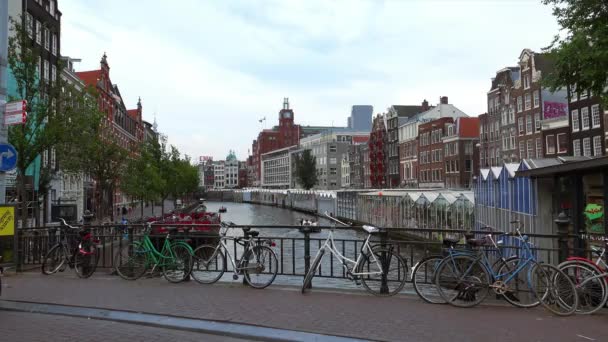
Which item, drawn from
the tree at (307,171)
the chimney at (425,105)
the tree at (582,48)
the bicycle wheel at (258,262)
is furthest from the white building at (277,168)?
the bicycle wheel at (258,262)

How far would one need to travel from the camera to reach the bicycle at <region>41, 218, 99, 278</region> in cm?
1092

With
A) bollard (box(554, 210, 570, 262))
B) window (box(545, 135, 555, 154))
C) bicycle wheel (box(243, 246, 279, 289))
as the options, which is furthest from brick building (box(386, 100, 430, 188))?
bollard (box(554, 210, 570, 262))

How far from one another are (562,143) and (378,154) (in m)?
49.6

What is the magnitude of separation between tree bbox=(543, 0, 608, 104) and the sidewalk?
887 centimetres

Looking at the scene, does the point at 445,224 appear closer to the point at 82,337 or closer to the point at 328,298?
the point at 328,298

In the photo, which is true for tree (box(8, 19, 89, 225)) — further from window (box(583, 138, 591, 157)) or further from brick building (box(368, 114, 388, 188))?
brick building (box(368, 114, 388, 188))

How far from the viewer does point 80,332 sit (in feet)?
22.0

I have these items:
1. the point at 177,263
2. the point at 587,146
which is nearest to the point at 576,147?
the point at 587,146

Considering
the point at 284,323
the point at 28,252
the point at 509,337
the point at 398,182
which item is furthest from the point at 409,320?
the point at 398,182

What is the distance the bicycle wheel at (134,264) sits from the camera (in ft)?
34.2

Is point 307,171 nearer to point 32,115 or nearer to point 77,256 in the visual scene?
point 32,115

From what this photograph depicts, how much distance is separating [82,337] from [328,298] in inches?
150

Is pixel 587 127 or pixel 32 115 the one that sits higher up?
pixel 587 127

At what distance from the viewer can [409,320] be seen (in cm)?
693
